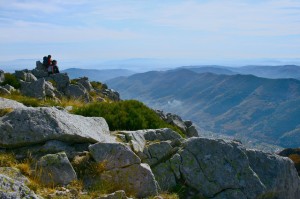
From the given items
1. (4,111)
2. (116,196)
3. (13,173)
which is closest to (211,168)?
(116,196)

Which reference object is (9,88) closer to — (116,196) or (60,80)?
(60,80)

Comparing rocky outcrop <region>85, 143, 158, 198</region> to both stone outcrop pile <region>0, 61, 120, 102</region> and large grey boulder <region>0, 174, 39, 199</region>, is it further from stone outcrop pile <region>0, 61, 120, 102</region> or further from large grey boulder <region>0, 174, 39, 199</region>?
stone outcrop pile <region>0, 61, 120, 102</region>

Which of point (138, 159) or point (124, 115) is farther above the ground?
point (124, 115)

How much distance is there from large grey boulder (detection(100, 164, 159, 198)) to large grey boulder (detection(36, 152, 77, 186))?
3.71 ft

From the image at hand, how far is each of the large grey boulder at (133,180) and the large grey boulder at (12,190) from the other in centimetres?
378

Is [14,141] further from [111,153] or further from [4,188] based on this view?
[4,188]

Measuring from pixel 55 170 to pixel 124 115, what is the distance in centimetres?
929

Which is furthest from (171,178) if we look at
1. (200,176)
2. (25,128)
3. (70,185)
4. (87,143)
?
(25,128)

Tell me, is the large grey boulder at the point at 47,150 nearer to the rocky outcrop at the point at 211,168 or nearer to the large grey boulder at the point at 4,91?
the rocky outcrop at the point at 211,168

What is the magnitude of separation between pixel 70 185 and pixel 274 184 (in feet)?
29.7

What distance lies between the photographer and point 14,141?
1191 cm

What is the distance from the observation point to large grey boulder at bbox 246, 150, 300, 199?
15.6 metres

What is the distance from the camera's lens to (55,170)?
10875mm

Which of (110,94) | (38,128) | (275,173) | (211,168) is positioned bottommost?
(110,94)
